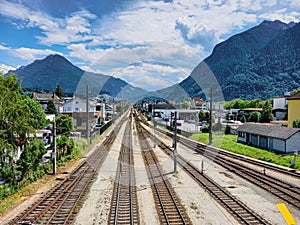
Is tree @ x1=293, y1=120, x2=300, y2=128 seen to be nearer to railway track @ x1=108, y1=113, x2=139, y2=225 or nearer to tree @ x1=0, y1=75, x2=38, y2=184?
railway track @ x1=108, y1=113, x2=139, y2=225

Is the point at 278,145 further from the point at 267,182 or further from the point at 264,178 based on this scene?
Result: the point at 267,182

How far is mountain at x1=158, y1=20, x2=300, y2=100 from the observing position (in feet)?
412

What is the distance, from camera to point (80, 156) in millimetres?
20406

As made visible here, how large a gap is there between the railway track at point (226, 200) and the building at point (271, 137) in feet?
28.8

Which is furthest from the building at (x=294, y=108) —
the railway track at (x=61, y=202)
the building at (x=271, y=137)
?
the railway track at (x=61, y=202)

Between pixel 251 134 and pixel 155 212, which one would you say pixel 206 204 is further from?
pixel 251 134

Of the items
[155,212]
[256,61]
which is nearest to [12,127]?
[155,212]

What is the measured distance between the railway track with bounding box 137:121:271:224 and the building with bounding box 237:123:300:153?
8.77 meters

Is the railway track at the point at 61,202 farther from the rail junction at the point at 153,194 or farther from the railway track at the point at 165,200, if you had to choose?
the railway track at the point at 165,200

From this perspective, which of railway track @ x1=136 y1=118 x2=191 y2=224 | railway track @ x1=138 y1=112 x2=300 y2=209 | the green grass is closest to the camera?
railway track @ x1=136 y1=118 x2=191 y2=224

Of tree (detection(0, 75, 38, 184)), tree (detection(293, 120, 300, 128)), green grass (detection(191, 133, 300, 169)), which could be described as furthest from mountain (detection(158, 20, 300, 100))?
tree (detection(0, 75, 38, 184))

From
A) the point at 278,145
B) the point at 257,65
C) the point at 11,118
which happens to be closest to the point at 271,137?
the point at 278,145

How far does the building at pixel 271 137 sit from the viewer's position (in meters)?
20.5

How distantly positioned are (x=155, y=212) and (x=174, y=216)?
2.51 ft
